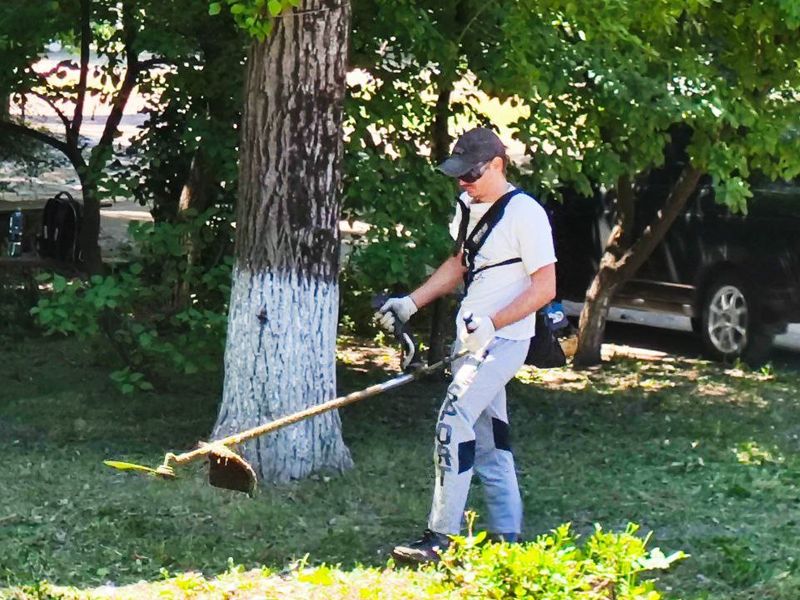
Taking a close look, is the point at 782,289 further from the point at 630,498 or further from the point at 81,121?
the point at 81,121

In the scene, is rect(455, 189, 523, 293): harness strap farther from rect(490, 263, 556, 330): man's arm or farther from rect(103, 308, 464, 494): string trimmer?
rect(103, 308, 464, 494): string trimmer

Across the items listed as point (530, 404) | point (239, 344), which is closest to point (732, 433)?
point (530, 404)

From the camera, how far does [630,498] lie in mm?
6648

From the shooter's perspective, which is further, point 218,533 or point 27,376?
point 27,376

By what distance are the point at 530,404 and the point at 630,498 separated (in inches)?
89.9

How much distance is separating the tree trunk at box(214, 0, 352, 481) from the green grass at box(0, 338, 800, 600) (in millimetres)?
351

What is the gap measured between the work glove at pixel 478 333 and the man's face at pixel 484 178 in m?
0.52

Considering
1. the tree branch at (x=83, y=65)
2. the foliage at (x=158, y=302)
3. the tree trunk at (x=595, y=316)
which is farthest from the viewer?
the tree trunk at (x=595, y=316)

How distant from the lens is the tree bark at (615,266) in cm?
1034

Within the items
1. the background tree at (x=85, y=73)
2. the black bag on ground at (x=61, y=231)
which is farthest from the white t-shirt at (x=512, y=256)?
the black bag on ground at (x=61, y=231)

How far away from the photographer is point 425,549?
17.8 feet

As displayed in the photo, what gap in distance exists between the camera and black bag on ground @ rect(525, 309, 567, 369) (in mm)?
5684

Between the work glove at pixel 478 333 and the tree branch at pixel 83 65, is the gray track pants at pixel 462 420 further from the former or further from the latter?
the tree branch at pixel 83 65

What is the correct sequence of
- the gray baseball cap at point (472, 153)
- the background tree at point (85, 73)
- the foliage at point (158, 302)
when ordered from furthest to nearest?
the background tree at point (85, 73) → the foliage at point (158, 302) → the gray baseball cap at point (472, 153)
